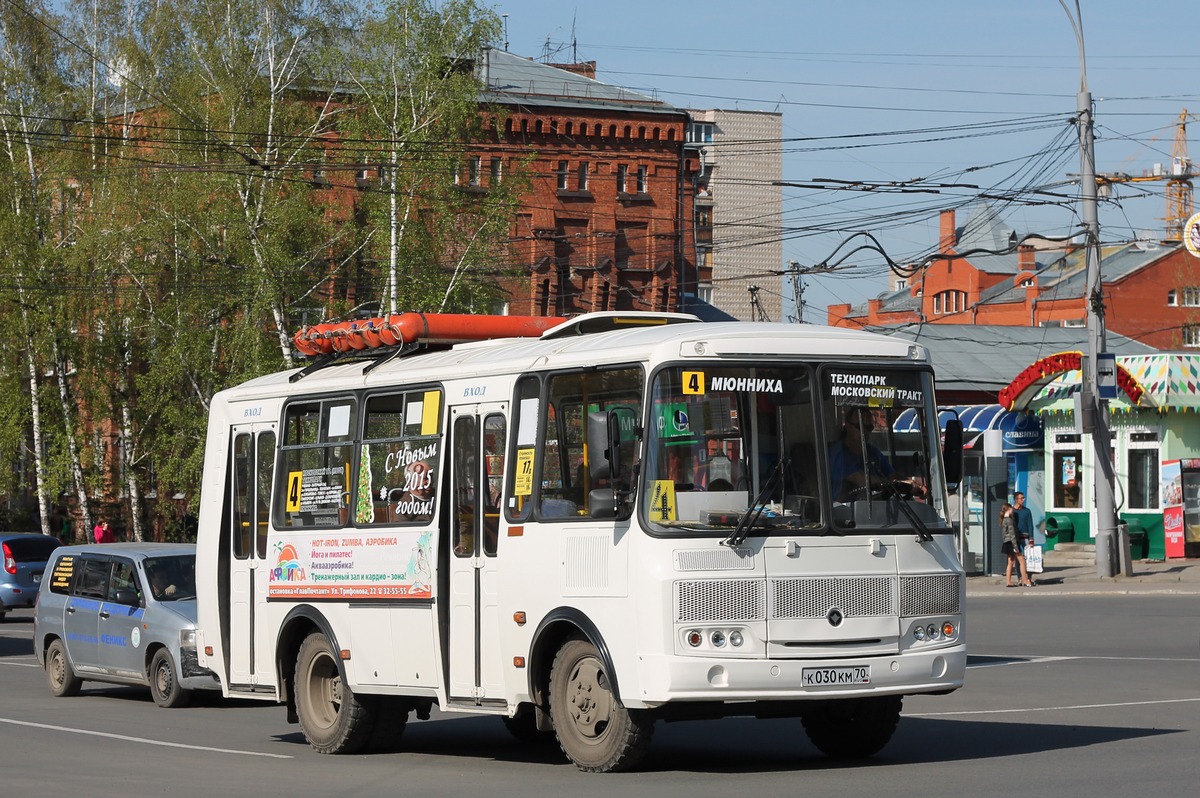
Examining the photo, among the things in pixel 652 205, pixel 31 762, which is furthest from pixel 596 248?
pixel 31 762

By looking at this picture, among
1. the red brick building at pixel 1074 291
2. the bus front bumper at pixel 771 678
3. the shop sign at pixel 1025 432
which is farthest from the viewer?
the red brick building at pixel 1074 291

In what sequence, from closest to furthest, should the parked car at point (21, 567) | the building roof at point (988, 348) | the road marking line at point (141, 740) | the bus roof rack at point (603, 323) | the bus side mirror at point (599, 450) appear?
the bus side mirror at point (599, 450) < the bus roof rack at point (603, 323) < the road marking line at point (141, 740) < the parked car at point (21, 567) < the building roof at point (988, 348)

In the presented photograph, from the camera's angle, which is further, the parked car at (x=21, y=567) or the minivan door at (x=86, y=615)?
the parked car at (x=21, y=567)

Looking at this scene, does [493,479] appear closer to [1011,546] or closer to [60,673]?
[60,673]

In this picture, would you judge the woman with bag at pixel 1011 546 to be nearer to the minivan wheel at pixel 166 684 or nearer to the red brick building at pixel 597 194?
the minivan wheel at pixel 166 684

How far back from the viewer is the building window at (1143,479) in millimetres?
40188

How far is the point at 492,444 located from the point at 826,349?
7.70ft

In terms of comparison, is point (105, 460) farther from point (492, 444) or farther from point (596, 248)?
point (492, 444)

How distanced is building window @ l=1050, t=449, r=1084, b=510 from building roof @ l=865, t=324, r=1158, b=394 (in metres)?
14.3

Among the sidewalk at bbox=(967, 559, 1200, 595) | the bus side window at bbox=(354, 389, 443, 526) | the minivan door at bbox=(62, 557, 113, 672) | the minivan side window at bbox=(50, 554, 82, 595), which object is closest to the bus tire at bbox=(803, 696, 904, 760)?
the bus side window at bbox=(354, 389, 443, 526)

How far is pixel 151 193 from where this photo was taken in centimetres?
4366

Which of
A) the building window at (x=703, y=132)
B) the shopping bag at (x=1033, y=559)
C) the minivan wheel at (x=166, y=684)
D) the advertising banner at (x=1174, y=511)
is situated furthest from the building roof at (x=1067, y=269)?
the minivan wheel at (x=166, y=684)

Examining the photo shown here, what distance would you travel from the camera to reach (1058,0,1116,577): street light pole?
109 feet

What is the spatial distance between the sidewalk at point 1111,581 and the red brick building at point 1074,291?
44.2 meters
